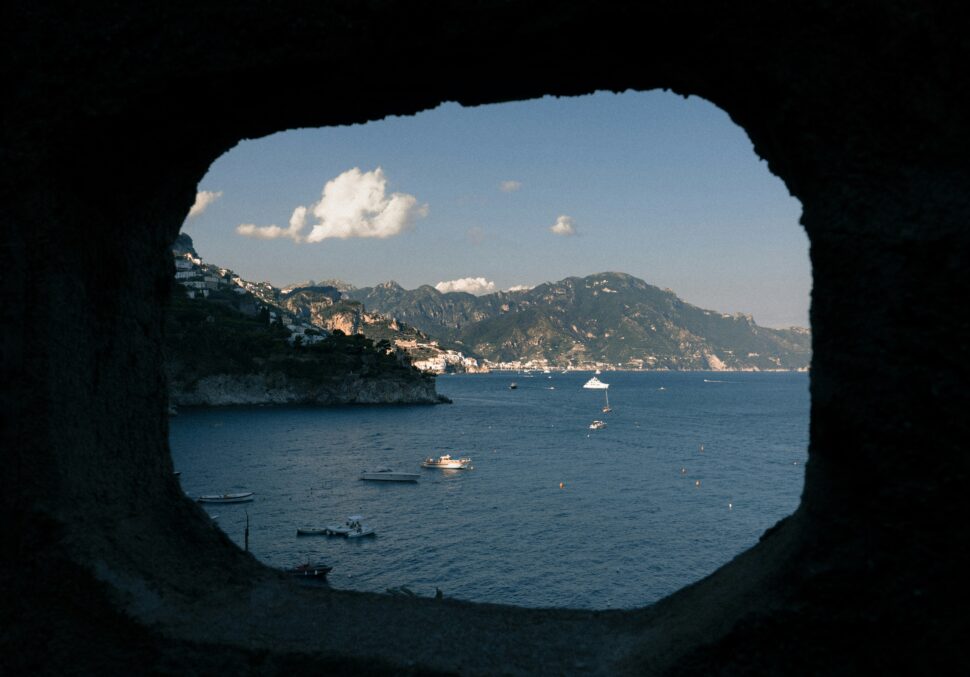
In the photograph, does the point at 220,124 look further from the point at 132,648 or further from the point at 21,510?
the point at 132,648

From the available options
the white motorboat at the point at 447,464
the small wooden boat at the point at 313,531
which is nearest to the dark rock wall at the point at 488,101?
the small wooden boat at the point at 313,531

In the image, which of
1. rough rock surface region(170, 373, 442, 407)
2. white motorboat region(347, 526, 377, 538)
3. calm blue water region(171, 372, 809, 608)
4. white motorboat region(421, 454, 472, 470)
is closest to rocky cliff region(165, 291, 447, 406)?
rough rock surface region(170, 373, 442, 407)

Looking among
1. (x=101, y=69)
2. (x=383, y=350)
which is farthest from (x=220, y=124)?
(x=383, y=350)

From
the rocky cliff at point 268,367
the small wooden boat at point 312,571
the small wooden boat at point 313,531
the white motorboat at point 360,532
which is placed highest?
the rocky cliff at point 268,367

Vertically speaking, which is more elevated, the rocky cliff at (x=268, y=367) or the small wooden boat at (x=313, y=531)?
the rocky cliff at (x=268, y=367)

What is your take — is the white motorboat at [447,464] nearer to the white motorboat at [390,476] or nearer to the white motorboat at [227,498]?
the white motorboat at [390,476]

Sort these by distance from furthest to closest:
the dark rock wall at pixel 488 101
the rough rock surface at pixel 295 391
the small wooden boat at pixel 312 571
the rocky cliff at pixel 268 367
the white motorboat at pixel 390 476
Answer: the rough rock surface at pixel 295 391 < the rocky cliff at pixel 268 367 < the white motorboat at pixel 390 476 < the small wooden boat at pixel 312 571 < the dark rock wall at pixel 488 101
